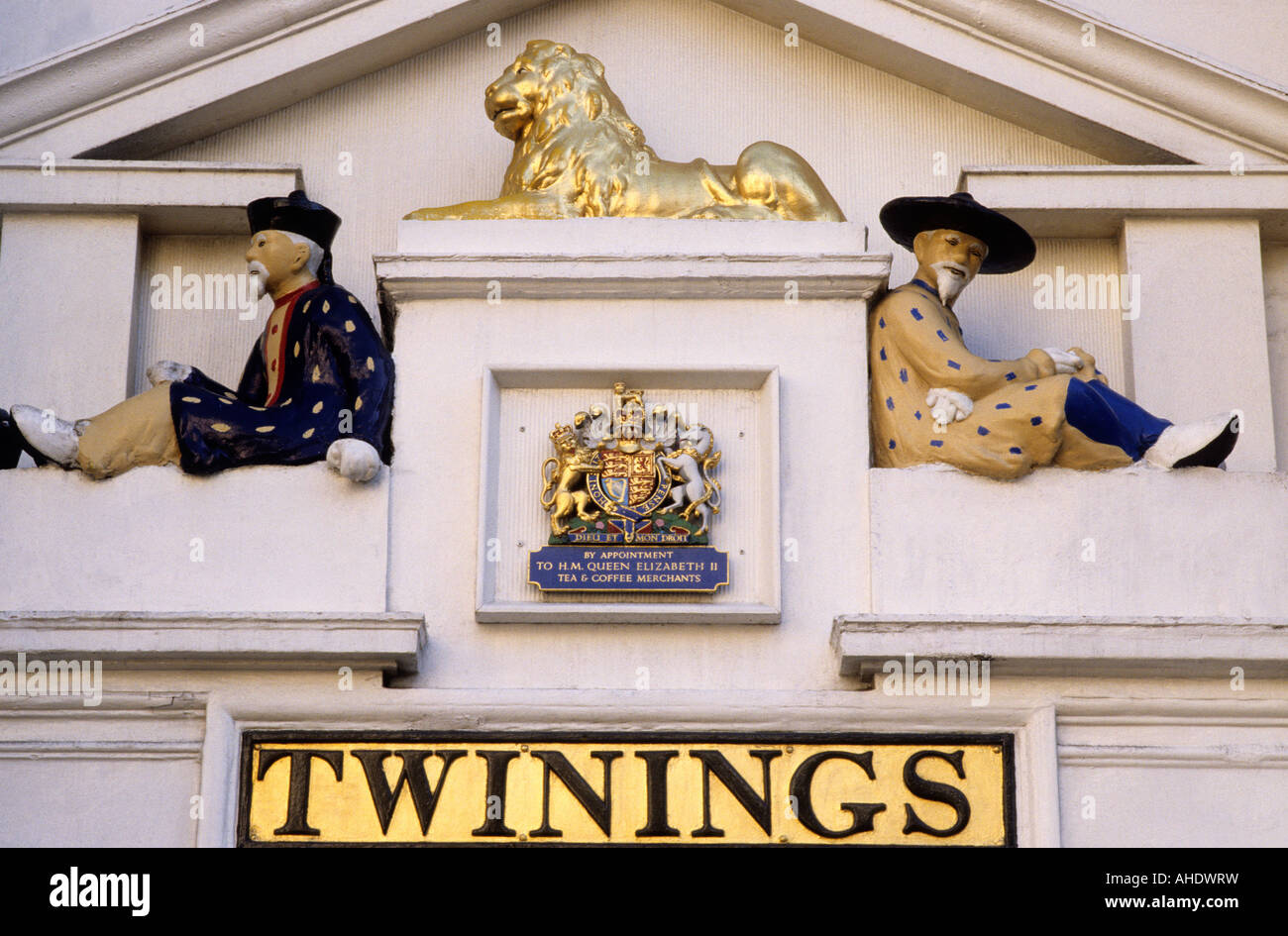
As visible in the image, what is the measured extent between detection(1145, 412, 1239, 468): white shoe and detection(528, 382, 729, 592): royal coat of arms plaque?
5.84 feet

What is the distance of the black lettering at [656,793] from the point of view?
9.35 metres

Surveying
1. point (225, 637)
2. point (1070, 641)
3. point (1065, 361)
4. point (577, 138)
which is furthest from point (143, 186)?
point (1070, 641)

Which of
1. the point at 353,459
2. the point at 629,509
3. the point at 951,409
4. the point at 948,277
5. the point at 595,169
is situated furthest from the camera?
the point at 595,169

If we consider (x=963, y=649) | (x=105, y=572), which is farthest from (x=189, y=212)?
(x=963, y=649)

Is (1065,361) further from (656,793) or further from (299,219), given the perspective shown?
(299,219)

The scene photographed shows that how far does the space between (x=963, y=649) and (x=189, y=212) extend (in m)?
4.10

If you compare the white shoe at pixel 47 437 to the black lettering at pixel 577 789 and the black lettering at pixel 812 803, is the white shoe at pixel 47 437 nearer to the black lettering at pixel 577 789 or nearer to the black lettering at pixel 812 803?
the black lettering at pixel 577 789

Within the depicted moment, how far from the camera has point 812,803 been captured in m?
9.40

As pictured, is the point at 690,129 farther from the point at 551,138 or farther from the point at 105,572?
the point at 105,572

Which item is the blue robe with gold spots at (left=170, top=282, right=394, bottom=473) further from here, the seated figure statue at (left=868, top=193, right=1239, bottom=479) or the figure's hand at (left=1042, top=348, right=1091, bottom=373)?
the figure's hand at (left=1042, top=348, right=1091, bottom=373)

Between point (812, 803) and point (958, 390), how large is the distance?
5.97ft

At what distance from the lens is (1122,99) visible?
1122cm

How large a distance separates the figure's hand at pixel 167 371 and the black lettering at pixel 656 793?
102 inches
